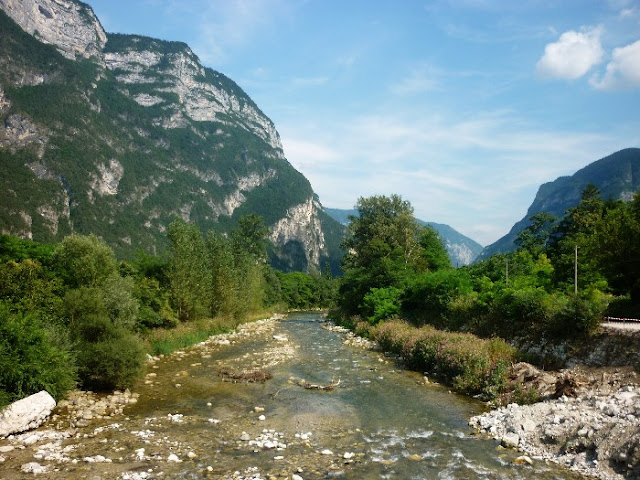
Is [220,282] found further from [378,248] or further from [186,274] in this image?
[378,248]

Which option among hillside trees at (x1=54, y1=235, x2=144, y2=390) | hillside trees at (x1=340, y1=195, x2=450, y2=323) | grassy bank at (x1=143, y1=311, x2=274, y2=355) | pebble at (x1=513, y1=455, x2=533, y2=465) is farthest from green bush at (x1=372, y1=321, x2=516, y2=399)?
grassy bank at (x1=143, y1=311, x2=274, y2=355)

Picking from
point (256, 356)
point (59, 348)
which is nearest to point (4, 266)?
point (59, 348)

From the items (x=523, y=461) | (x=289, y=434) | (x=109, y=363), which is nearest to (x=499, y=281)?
(x=523, y=461)

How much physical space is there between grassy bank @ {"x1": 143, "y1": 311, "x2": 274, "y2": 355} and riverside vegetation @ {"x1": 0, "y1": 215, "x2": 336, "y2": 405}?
11 centimetres

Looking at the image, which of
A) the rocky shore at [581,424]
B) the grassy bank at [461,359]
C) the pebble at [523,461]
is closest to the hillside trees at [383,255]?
the grassy bank at [461,359]

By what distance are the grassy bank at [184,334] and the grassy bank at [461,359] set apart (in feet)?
56.6

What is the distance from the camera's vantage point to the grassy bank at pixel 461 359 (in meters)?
22.0

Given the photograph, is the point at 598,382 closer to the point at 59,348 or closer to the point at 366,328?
the point at 59,348

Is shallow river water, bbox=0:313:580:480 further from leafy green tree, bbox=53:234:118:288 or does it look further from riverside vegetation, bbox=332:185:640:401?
leafy green tree, bbox=53:234:118:288

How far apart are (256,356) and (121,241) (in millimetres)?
166369

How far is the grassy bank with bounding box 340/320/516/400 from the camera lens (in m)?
22.0

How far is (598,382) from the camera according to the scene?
1886 cm

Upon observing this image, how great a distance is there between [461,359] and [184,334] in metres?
24.2

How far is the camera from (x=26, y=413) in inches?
621
